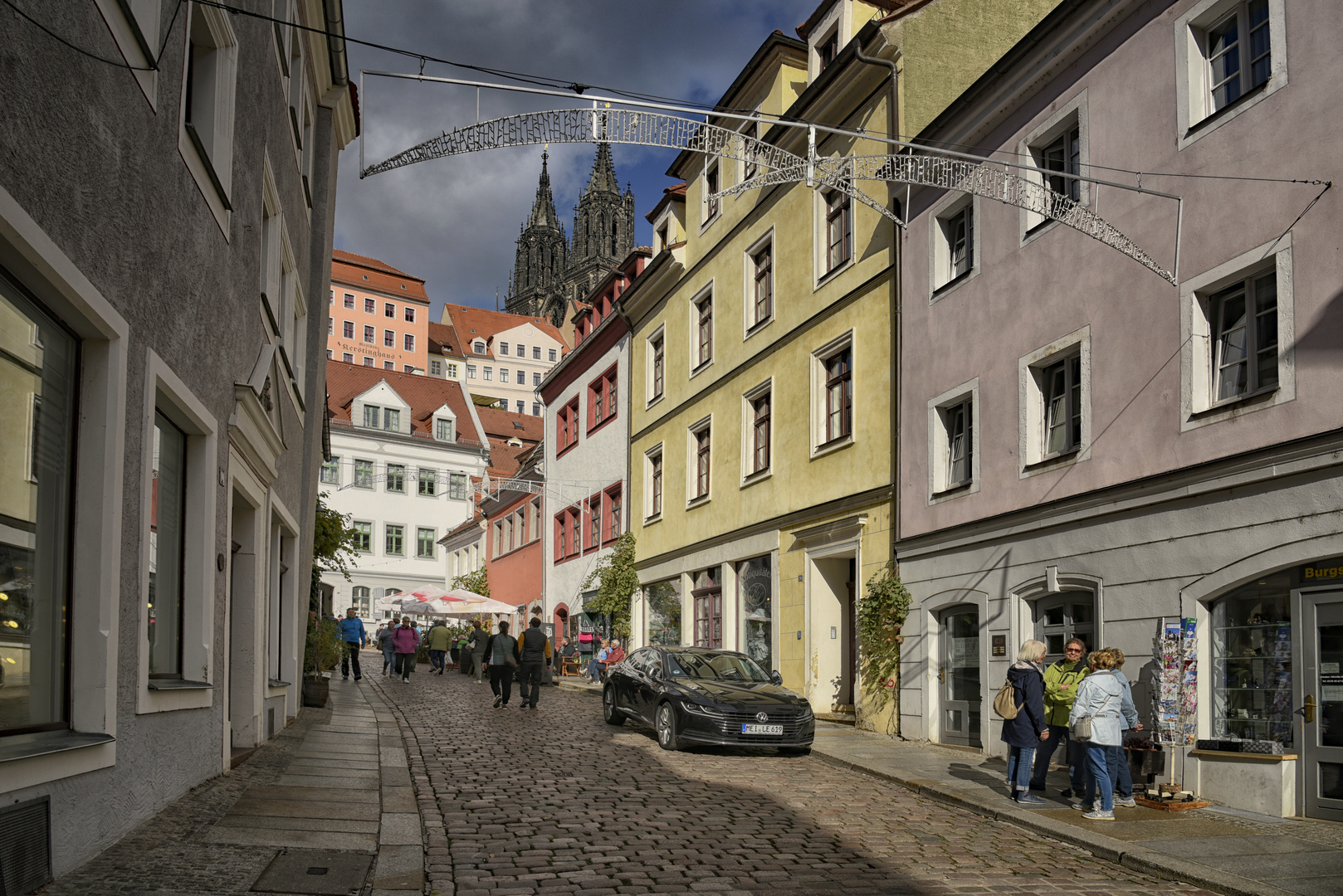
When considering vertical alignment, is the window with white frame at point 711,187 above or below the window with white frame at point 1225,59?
above

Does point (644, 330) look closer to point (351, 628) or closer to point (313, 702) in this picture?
point (351, 628)

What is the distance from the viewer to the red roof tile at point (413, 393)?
6838 centimetres

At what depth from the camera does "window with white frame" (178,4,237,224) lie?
1005 centimetres

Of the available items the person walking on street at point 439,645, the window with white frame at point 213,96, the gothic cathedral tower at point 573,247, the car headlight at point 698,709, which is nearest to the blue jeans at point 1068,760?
the car headlight at point 698,709

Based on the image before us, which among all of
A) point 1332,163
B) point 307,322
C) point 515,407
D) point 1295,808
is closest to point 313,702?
point 307,322

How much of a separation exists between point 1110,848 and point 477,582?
43.6 metres

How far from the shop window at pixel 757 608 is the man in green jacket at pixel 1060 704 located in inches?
412

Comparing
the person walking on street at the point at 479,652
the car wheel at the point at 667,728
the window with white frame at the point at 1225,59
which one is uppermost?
the window with white frame at the point at 1225,59

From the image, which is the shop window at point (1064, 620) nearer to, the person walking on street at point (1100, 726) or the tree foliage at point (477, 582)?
the person walking on street at point (1100, 726)

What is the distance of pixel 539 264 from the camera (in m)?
163

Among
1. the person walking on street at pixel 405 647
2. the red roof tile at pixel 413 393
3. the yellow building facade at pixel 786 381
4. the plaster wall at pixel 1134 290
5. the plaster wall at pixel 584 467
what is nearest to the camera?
the plaster wall at pixel 1134 290

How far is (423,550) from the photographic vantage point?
226ft

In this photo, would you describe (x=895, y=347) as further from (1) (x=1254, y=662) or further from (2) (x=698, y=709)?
(1) (x=1254, y=662)

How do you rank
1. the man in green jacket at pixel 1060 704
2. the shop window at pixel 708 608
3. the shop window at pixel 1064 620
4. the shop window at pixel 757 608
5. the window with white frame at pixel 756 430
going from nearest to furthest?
1. the man in green jacket at pixel 1060 704
2. the shop window at pixel 1064 620
3. the shop window at pixel 757 608
4. the window with white frame at pixel 756 430
5. the shop window at pixel 708 608
